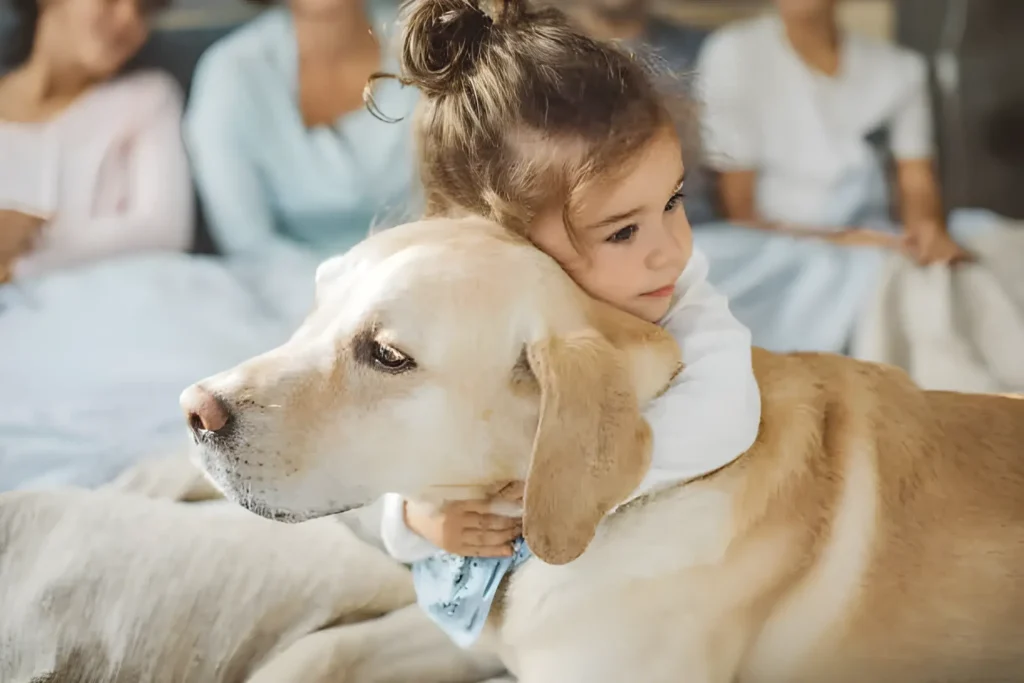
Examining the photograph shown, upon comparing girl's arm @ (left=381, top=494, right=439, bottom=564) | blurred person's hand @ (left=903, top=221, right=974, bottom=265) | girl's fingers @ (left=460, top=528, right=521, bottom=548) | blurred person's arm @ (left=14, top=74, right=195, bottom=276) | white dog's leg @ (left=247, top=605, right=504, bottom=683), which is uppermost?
blurred person's arm @ (left=14, top=74, right=195, bottom=276)

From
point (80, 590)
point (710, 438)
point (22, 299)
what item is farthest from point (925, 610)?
point (22, 299)

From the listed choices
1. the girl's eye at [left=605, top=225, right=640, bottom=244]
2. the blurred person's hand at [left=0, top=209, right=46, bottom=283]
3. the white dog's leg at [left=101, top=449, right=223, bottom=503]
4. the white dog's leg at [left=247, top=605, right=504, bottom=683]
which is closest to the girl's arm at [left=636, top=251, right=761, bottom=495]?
the girl's eye at [left=605, top=225, right=640, bottom=244]

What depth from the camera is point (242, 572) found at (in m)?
0.89

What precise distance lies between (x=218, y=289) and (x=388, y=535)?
0.61 m

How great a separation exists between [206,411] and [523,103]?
1.12 feet

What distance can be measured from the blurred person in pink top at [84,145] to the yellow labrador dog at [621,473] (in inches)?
28.2

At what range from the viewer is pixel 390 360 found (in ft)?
2.21

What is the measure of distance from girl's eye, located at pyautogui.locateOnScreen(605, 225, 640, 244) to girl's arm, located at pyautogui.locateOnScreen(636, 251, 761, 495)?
0.10 metres

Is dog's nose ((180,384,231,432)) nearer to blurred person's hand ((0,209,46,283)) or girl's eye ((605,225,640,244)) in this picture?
girl's eye ((605,225,640,244))

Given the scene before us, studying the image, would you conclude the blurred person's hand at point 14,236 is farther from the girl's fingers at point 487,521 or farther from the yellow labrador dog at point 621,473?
the girl's fingers at point 487,521

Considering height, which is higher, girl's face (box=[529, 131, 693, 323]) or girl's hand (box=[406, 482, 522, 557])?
girl's face (box=[529, 131, 693, 323])

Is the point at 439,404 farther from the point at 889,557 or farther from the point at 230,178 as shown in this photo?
the point at 230,178

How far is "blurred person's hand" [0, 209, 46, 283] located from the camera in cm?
125

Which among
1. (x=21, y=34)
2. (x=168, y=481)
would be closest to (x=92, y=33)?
(x=21, y=34)
